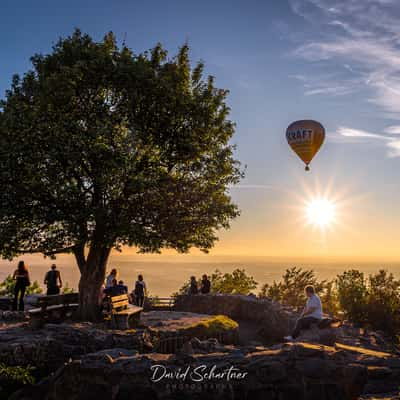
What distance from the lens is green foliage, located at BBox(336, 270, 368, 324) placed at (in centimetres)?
2427

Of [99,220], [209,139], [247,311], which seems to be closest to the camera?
[99,220]

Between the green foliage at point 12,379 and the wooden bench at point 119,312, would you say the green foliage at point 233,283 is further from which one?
the green foliage at point 12,379

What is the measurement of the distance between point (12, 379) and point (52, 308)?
19.6ft

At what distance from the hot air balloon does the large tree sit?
462 inches

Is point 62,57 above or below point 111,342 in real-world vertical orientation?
above

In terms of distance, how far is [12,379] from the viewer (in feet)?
38.1

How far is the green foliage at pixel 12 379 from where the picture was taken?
11.5 metres

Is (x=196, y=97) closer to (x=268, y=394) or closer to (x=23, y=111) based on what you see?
(x=23, y=111)

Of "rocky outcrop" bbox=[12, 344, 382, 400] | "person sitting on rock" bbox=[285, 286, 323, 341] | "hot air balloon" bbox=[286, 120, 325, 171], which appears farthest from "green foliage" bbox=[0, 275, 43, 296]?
"rocky outcrop" bbox=[12, 344, 382, 400]

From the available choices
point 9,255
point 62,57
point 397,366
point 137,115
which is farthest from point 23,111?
point 397,366

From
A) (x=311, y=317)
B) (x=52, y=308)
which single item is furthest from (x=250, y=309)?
(x=52, y=308)

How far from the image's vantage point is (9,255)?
65.0 ft

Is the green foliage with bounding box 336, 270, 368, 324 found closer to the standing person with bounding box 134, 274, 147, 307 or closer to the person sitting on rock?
the standing person with bounding box 134, 274, 147, 307

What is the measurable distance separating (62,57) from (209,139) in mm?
7723
